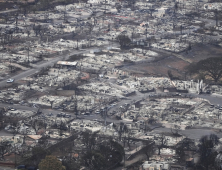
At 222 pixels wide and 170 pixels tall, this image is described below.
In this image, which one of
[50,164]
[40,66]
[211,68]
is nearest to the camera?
[50,164]

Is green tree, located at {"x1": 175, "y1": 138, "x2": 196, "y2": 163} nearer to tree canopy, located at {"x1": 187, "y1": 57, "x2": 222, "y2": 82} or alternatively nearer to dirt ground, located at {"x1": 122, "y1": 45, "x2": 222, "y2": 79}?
tree canopy, located at {"x1": 187, "y1": 57, "x2": 222, "y2": 82}

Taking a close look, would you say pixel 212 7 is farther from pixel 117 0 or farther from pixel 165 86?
pixel 165 86

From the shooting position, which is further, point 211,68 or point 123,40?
point 123,40

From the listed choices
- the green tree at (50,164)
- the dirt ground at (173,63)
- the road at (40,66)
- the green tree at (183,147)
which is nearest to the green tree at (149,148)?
the green tree at (183,147)

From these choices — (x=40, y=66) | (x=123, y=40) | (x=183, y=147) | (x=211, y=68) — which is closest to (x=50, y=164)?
(x=183, y=147)

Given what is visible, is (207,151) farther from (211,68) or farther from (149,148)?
(211,68)

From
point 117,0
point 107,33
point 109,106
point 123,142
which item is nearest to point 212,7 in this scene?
point 117,0
